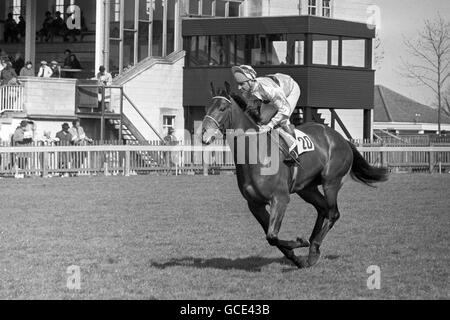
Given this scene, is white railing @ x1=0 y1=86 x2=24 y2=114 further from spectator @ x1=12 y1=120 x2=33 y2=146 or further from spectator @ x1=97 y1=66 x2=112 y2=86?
spectator @ x1=12 y1=120 x2=33 y2=146

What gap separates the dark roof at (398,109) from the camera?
6981 cm

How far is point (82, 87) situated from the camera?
35562mm

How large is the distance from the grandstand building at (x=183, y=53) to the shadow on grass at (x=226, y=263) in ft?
78.6

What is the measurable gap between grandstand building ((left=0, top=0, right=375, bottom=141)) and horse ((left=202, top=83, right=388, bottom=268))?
2343 cm

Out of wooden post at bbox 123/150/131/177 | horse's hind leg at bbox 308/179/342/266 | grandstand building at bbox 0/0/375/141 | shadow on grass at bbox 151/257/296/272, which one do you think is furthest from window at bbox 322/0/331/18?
shadow on grass at bbox 151/257/296/272

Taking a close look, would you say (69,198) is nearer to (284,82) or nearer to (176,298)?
(284,82)

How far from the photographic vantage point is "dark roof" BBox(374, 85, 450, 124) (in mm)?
69812

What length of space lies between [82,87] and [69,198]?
13763mm

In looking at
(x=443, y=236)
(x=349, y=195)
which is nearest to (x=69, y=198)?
(x=349, y=195)

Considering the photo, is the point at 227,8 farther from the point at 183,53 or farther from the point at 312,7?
the point at 312,7

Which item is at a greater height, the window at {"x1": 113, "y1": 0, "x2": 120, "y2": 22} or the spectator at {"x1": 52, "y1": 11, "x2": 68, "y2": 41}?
the window at {"x1": 113, "y1": 0, "x2": 120, "y2": 22}

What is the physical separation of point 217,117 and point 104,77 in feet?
80.9

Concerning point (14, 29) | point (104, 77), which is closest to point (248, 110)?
point (104, 77)

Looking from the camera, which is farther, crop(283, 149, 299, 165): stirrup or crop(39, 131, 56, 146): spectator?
crop(39, 131, 56, 146): spectator
